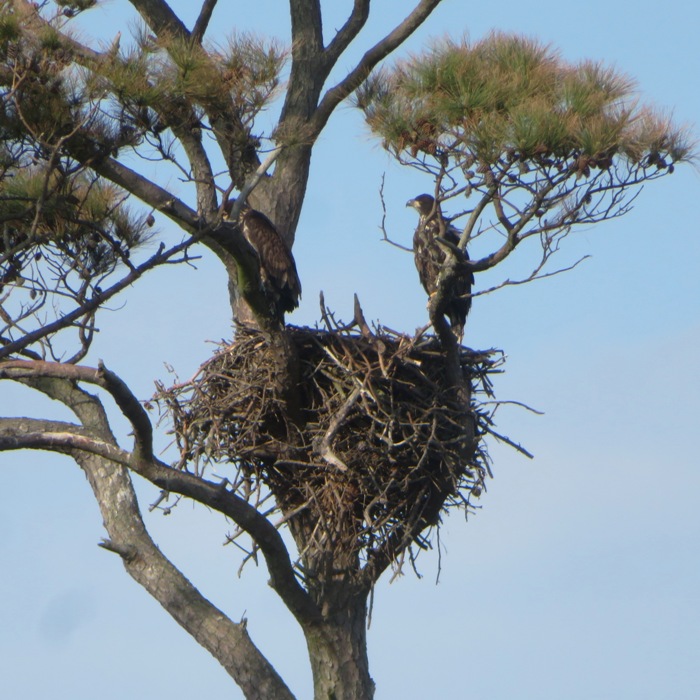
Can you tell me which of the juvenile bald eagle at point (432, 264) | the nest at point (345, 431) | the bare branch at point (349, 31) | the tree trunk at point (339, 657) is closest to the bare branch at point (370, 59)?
the bare branch at point (349, 31)

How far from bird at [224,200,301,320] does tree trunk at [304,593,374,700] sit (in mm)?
1568

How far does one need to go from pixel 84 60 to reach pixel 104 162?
42 cm

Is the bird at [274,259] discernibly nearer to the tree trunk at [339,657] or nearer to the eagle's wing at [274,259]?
the eagle's wing at [274,259]

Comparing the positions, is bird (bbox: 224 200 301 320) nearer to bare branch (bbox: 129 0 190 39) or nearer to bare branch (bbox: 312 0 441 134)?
bare branch (bbox: 312 0 441 134)

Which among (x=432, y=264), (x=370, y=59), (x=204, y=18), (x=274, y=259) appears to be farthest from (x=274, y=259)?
(x=204, y=18)

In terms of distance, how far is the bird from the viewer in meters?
6.22

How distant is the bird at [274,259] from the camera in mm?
6223

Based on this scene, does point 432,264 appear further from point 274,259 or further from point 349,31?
point 349,31

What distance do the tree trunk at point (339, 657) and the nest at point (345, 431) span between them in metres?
0.28

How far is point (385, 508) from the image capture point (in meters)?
5.70

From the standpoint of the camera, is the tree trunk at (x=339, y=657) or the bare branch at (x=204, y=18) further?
the bare branch at (x=204, y=18)

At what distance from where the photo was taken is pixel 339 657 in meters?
5.96

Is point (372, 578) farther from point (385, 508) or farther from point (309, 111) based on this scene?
point (309, 111)

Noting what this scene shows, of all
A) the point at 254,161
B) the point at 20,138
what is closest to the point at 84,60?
the point at 20,138
